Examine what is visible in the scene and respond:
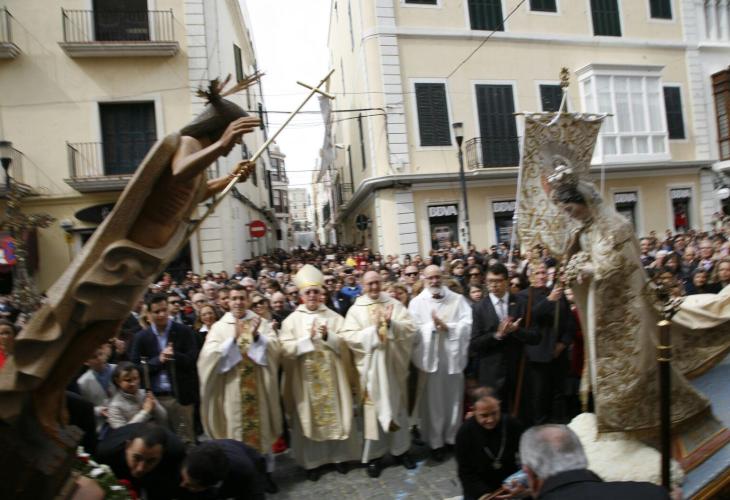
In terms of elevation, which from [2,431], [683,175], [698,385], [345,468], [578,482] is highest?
[683,175]

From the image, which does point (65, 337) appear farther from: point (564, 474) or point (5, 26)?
point (5, 26)

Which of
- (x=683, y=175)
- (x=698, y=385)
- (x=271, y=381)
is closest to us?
(x=698, y=385)

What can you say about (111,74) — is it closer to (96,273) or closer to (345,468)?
(345,468)

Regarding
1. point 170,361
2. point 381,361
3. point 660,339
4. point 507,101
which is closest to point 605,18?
point 507,101

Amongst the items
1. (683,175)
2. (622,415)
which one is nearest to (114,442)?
(622,415)

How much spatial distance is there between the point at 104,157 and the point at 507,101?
11.9 metres

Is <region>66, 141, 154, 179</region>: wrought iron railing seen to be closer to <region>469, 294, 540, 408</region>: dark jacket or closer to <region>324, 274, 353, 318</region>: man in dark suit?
<region>324, 274, 353, 318</region>: man in dark suit

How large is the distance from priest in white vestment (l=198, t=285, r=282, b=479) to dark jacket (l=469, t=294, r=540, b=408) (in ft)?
5.97

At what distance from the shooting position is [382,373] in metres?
4.92

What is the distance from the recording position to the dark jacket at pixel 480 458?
138 inches

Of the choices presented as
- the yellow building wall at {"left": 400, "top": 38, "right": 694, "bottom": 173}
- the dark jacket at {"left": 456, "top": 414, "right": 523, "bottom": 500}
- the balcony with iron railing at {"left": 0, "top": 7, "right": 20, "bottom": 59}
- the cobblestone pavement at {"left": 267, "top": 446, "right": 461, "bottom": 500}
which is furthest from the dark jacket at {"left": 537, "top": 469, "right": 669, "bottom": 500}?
the balcony with iron railing at {"left": 0, "top": 7, "right": 20, "bottom": 59}

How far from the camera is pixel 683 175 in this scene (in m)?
19.3

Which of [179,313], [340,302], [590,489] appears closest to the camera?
[590,489]

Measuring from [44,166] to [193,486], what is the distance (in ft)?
43.4
